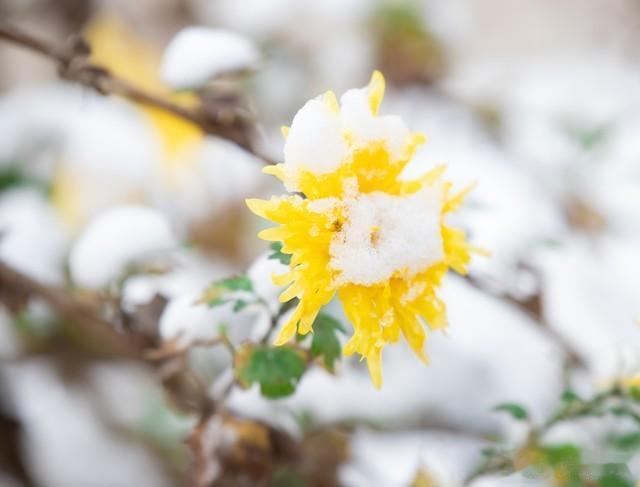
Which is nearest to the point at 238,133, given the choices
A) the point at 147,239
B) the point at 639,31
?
the point at 147,239

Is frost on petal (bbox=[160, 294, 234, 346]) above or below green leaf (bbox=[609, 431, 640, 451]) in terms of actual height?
below

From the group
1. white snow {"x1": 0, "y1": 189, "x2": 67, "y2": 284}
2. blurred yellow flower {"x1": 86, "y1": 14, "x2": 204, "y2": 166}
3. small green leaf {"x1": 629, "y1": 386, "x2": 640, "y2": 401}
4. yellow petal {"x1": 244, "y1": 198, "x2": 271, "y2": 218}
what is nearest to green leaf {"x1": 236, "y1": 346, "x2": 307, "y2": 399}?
yellow petal {"x1": 244, "y1": 198, "x2": 271, "y2": 218}

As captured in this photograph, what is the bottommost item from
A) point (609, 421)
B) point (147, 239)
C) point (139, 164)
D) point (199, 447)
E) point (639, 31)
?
point (199, 447)

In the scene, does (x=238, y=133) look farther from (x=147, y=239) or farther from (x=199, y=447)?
(x=199, y=447)

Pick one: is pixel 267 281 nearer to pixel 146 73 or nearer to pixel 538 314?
pixel 538 314

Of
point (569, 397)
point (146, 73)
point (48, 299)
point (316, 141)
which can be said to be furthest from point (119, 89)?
point (146, 73)

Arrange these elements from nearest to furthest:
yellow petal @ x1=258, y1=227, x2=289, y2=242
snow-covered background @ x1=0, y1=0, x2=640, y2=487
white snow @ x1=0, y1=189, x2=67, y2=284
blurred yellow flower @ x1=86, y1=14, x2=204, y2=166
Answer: yellow petal @ x1=258, y1=227, x2=289, y2=242 < snow-covered background @ x1=0, y1=0, x2=640, y2=487 < white snow @ x1=0, y1=189, x2=67, y2=284 < blurred yellow flower @ x1=86, y1=14, x2=204, y2=166

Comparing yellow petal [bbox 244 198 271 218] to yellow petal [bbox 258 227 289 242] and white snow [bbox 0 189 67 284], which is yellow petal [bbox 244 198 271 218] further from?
white snow [bbox 0 189 67 284]
